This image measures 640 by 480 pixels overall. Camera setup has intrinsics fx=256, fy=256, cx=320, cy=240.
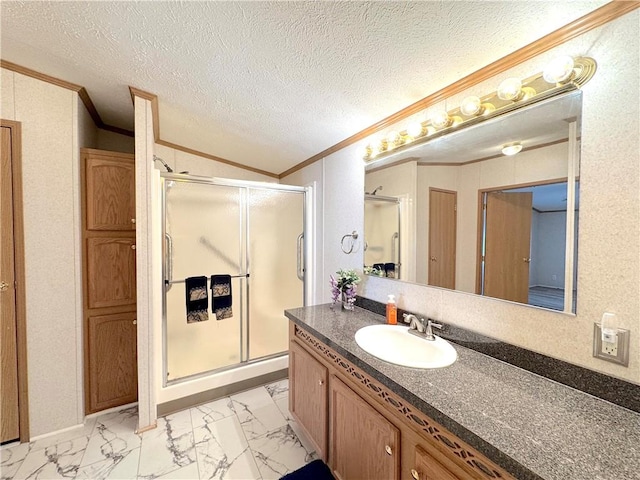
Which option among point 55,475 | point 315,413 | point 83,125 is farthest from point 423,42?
point 55,475

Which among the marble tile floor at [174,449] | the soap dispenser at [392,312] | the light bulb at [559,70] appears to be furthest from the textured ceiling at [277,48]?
the marble tile floor at [174,449]

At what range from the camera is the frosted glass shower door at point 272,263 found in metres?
2.52

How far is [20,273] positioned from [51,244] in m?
0.23

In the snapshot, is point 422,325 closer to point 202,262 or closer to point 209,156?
point 202,262

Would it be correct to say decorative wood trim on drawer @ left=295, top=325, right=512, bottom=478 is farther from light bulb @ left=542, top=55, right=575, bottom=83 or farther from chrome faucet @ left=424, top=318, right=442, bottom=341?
light bulb @ left=542, top=55, right=575, bottom=83

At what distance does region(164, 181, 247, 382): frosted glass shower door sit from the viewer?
211 centimetres

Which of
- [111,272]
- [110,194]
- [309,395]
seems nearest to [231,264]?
[111,272]

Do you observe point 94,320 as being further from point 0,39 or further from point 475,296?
point 475,296

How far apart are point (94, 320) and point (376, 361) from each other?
83.7 inches

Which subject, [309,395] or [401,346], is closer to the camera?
[401,346]

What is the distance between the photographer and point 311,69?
52.7 inches

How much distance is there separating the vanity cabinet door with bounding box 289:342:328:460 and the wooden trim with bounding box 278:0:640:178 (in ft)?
5.35

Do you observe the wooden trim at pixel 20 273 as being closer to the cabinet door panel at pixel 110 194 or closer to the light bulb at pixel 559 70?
the cabinet door panel at pixel 110 194

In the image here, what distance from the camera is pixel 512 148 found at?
1177 mm
